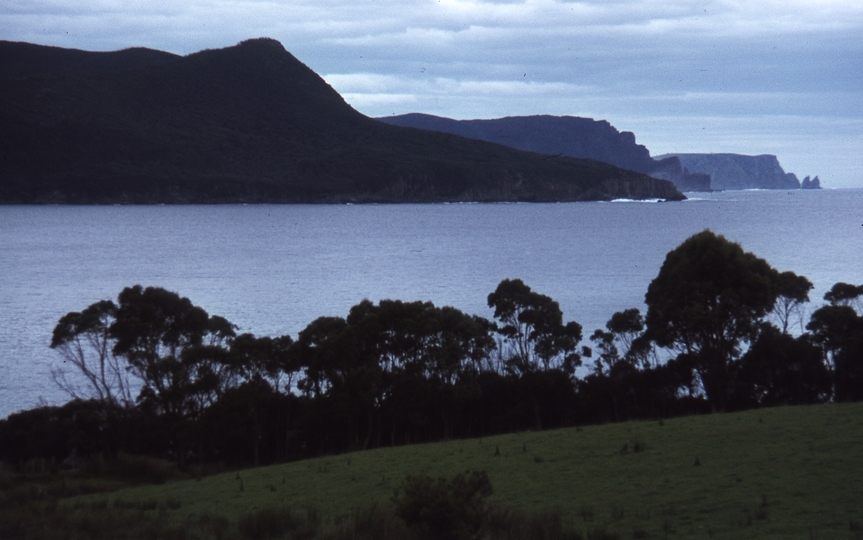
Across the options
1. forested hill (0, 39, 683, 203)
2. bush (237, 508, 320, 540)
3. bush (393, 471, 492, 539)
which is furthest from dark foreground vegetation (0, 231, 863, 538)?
forested hill (0, 39, 683, 203)

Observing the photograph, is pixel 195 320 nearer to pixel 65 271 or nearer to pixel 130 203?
pixel 65 271

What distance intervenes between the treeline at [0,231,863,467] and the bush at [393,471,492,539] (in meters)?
Result: 15.9

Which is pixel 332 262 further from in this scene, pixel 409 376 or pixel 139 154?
pixel 139 154

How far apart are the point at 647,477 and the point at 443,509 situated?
521 cm

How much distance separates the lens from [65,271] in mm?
72000

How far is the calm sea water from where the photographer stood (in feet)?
160

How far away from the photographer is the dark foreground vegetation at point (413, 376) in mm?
25656

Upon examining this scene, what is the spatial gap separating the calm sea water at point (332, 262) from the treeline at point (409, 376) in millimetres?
7078

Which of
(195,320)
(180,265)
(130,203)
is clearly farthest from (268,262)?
(130,203)

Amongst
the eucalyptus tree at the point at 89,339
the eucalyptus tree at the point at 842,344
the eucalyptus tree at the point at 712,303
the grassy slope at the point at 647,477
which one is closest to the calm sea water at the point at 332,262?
the eucalyptus tree at the point at 89,339

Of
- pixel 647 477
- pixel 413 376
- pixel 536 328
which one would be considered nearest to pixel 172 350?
pixel 413 376

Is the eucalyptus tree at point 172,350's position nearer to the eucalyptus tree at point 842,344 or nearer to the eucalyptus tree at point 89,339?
the eucalyptus tree at point 89,339

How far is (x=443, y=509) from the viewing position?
953 centimetres

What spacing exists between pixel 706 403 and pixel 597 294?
26.7 meters
